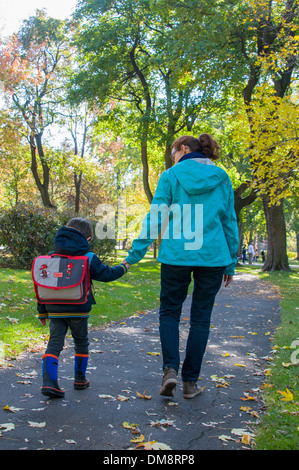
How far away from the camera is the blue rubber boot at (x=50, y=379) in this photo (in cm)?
337

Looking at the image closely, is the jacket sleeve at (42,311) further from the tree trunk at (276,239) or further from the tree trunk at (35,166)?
the tree trunk at (35,166)

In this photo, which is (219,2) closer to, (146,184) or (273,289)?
(146,184)

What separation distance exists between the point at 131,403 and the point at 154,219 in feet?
5.01

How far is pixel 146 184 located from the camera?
923 inches

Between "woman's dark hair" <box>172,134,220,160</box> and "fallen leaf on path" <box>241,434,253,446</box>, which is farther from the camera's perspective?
"woman's dark hair" <box>172,134,220,160</box>

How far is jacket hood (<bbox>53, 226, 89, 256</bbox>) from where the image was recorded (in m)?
3.60

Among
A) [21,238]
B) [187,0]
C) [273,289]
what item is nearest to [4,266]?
[21,238]

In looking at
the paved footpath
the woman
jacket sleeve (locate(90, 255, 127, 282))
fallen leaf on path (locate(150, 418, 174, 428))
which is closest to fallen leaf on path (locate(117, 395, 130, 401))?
the paved footpath

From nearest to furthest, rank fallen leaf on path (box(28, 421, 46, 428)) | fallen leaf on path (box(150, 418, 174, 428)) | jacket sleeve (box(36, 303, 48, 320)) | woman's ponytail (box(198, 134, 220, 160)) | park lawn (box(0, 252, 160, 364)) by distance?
fallen leaf on path (box(28, 421, 46, 428)) → fallen leaf on path (box(150, 418, 174, 428)) → jacket sleeve (box(36, 303, 48, 320)) → woman's ponytail (box(198, 134, 220, 160)) → park lawn (box(0, 252, 160, 364))

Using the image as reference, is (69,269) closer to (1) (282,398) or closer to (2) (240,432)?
(2) (240,432)

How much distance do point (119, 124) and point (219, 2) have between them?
10407 mm

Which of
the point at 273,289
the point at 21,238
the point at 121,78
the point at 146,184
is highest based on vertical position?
the point at 121,78

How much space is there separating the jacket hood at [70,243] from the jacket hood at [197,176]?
39.0 inches

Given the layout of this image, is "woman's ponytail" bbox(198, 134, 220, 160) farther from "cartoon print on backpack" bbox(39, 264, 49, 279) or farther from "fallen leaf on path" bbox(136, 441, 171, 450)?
"fallen leaf on path" bbox(136, 441, 171, 450)
